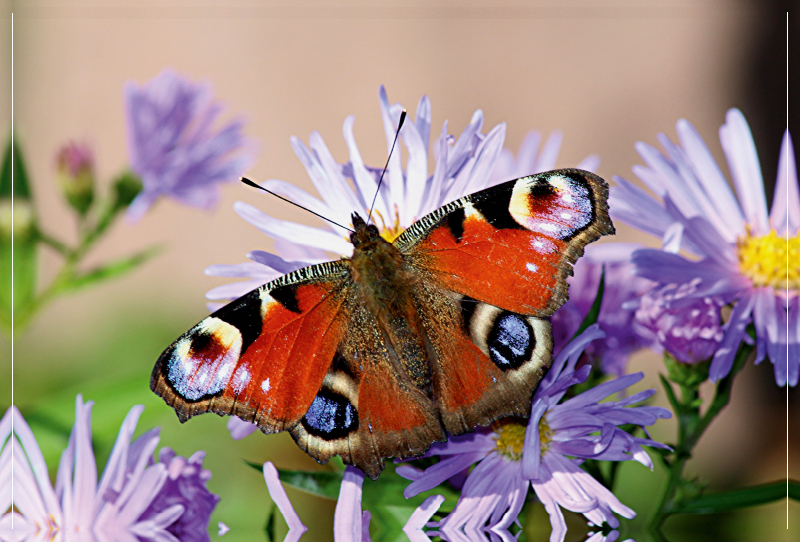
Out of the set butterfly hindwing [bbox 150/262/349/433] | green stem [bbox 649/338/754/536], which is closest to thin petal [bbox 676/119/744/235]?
green stem [bbox 649/338/754/536]

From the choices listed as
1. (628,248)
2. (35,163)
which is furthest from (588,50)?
(35,163)

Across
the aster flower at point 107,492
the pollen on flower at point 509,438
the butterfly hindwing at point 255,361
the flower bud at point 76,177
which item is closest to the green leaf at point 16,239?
the flower bud at point 76,177

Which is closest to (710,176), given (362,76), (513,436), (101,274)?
(513,436)

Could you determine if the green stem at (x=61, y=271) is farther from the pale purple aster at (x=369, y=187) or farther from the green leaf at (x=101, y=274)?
the pale purple aster at (x=369, y=187)

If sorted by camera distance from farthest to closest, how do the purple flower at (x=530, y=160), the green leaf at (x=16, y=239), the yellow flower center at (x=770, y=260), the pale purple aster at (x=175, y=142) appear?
the pale purple aster at (x=175, y=142) → the green leaf at (x=16, y=239) → the purple flower at (x=530, y=160) → the yellow flower center at (x=770, y=260)

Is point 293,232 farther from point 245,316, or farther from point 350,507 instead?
point 350,507

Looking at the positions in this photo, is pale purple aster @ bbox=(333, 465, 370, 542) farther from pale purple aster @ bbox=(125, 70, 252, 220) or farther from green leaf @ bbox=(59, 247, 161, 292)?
Result: pale purple aster @ bbox=(125, 70, 252, 220)

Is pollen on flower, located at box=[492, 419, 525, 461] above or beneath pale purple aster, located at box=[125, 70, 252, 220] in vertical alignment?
beneath
